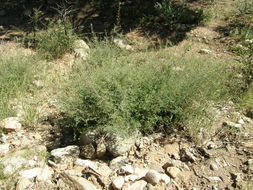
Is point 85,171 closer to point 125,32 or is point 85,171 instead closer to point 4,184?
point 4,184

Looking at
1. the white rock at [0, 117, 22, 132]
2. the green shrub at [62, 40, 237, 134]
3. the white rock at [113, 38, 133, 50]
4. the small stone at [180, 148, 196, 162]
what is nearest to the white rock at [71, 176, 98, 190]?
the green shrub at [62, 40, 237, 134]

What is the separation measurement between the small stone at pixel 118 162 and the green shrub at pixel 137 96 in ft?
0.86

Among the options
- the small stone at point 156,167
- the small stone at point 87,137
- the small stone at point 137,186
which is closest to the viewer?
the small stone at point 137,186

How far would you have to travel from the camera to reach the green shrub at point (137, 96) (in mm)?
3105

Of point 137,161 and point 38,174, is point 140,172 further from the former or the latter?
point 38,174

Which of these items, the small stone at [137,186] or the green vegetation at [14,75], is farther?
the green vegetation at [14,75]

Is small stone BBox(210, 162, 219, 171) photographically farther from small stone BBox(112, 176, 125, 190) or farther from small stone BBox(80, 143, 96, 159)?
small stone BBox(80, 143, 96, 159)

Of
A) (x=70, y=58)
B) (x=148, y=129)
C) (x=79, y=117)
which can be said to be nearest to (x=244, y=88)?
(x=148, y=129)

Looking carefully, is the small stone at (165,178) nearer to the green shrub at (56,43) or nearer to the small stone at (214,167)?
the small stone at (214,167)

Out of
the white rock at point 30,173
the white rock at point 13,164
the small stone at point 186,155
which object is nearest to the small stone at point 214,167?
the small stone at point 186,155

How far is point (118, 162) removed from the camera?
2.97m

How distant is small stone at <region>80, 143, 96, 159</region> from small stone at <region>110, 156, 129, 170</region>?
23 cm

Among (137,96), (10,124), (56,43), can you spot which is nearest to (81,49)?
(56,43)

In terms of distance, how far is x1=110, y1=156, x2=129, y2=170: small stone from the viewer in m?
2.96
